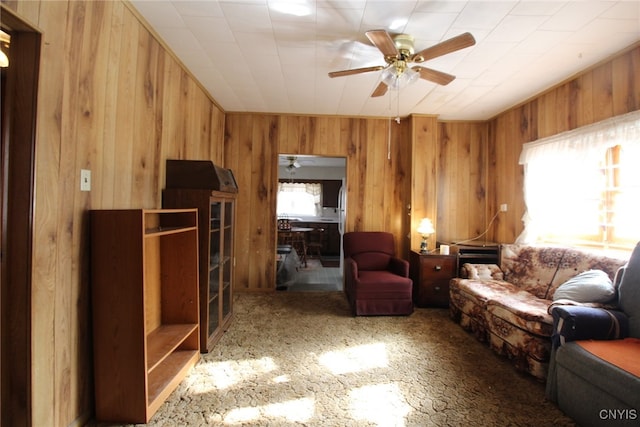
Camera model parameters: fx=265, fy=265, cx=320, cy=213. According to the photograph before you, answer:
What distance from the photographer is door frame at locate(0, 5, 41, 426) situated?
1.17 meters

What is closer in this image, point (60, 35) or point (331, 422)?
point (60, 35)

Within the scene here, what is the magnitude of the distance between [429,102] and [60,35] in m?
3.49

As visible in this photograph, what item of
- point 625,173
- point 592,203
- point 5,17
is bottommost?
point 592,203

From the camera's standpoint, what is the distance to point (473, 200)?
4.13 metres

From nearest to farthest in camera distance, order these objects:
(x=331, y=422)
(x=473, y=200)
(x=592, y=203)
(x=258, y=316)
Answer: (x=331, y=422)
(x=592, y=203)
(x=258, y=316)
(x=473, y=200)

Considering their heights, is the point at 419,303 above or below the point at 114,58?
below

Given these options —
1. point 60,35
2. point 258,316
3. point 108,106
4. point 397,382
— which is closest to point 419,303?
point 397,382

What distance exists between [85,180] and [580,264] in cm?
379

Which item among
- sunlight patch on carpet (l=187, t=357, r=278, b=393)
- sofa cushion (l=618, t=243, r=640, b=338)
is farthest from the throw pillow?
sunlight patch on carpet (l=187, t=357, r=278, b=393)

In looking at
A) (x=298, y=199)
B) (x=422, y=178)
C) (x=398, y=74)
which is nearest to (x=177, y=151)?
(x=398, y=74)

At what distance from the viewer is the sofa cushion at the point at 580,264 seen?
2.11 meters

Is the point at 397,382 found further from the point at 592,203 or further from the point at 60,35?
the point at 60,35

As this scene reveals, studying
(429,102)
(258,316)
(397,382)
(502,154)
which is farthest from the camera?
(502,154)

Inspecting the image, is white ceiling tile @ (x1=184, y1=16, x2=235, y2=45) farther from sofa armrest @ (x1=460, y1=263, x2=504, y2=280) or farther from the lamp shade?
sofa armrest @ (x1=460, y1=263, x2=504, y2=280)
